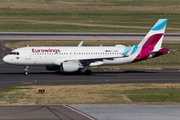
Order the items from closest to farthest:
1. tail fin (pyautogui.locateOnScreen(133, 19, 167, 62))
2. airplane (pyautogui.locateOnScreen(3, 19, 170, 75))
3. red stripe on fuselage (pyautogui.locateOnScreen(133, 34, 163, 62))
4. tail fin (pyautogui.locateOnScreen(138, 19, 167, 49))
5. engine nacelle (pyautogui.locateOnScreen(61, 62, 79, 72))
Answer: engine nacelle (pyautogui.locateOnScreen(61, 62, 79, 72))
airplane (pyautogui.locateOnScreen(3, 19, 170, 75))
red stripe on fuselage (pyautogui.locateOnScreen(133, 34, 163, 62))
tail fin (pyautogui.locateOnScreen(133, 19, 167, 62))
tail fin (pyautogui.locateOnScreen(138, 19, 167, 49))

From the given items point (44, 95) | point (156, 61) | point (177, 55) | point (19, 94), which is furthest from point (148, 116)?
point (177, 55)

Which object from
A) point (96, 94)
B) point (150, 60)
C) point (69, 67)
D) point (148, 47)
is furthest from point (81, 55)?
point (150, 60)

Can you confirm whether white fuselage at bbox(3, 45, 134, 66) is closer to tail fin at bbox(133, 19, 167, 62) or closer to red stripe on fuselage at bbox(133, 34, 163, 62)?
red stripe on fuselage at bbox(133, 34, 163, 62)

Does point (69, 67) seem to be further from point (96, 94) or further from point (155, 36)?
point (155, 36)

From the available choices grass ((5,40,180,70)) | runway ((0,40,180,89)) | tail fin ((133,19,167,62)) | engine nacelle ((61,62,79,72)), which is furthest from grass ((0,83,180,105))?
grass ((5,40,180,70))

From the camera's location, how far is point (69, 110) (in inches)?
1015

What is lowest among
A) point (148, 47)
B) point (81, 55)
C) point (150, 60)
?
point (150, 60)

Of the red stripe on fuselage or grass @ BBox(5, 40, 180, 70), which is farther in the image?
grass @ BBox(5, 40, 180, 70)

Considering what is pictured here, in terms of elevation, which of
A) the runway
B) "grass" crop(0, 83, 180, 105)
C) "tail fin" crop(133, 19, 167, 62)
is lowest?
"grass" crop(0, 83, 180, 105)

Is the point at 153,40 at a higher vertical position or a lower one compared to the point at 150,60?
higher

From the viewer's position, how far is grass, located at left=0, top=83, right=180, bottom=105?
30.5 metres

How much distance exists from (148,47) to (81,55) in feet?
35.0

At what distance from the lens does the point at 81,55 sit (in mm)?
47688

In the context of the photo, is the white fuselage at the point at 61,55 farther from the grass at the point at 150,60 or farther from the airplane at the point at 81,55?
the grass at the point at 150,60
